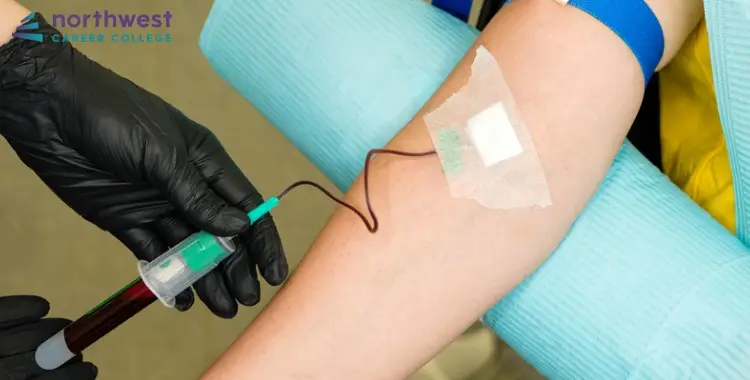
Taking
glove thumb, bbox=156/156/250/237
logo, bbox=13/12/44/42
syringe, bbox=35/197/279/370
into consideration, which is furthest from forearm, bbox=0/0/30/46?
syringe, bbox=35/197/279/370

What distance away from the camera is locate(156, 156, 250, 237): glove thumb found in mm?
703

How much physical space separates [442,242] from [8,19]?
673mm

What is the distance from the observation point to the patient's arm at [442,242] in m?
0.59

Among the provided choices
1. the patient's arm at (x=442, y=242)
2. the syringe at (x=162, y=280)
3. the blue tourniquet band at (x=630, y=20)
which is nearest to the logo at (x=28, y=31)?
the syringe at (x=162, y=280)

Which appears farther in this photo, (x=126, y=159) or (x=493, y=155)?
(x=126, y=159)

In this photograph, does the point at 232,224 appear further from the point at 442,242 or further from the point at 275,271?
the point at 442,242

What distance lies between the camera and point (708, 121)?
2.34 ft

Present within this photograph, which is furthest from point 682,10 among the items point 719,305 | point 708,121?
point 719,305

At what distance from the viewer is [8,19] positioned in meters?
0.84

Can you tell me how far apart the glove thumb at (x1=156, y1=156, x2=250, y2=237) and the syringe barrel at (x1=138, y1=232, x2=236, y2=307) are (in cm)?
2

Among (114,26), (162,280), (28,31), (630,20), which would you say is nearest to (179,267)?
(162,280)

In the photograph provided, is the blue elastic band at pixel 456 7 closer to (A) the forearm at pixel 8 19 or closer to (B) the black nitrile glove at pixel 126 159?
(B) the black nitrile glove at pixel 126 159

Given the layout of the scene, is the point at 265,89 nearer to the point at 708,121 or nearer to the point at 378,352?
the point at 378,352

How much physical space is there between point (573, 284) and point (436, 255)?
0.15 meters
